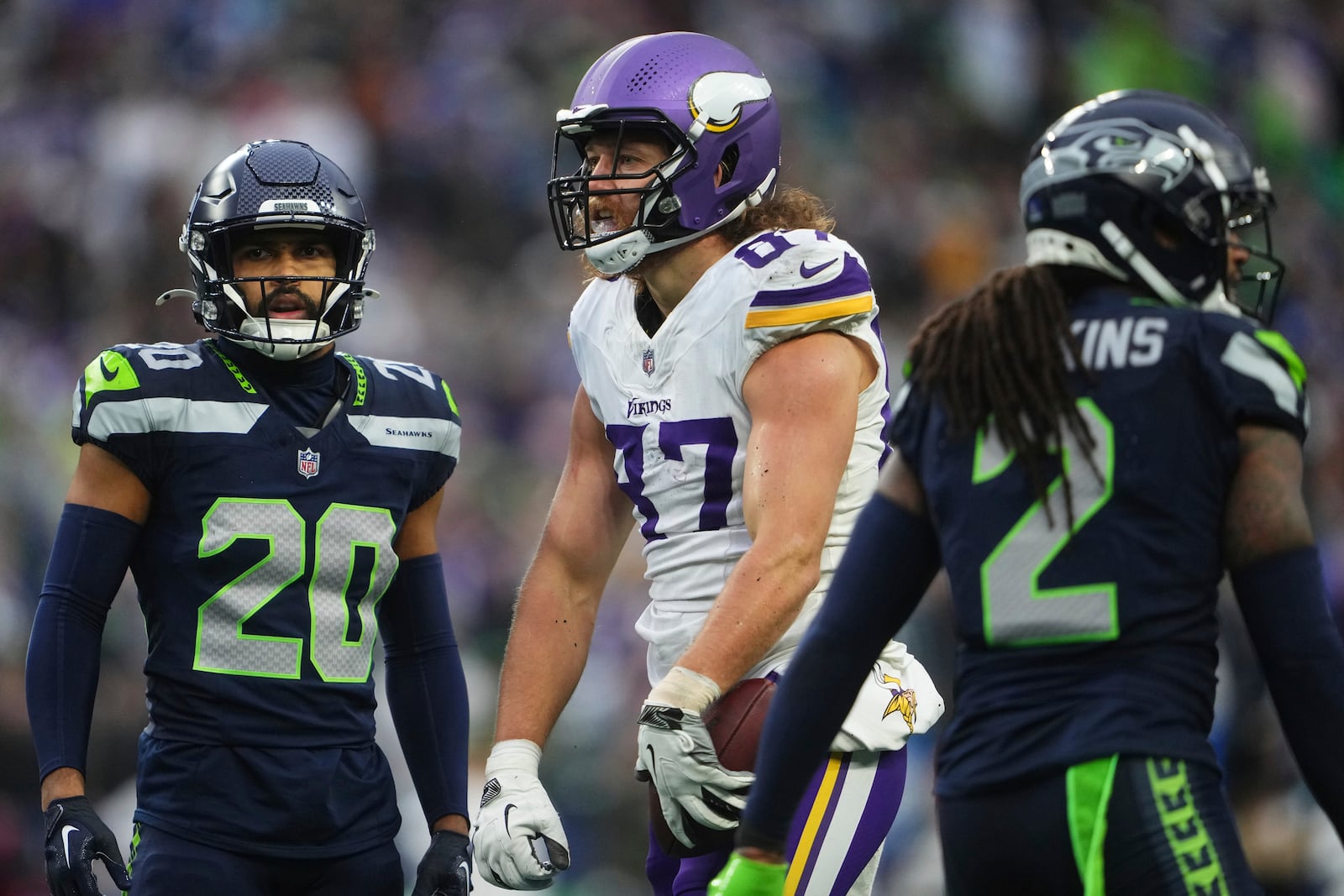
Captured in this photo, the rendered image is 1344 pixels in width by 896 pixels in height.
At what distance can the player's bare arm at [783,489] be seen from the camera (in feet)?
10.4

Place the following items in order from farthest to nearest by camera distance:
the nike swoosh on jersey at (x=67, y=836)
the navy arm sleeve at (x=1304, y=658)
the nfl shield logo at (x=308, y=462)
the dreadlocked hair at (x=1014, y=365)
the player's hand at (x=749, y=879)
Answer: the nfl shield logo at (x=308, y=462) → the nike swoosh on jersey at (x=67, y=836) → the player's hand at (x=749, y=879) → the dreadlocked hair at (x=1014, y=365) → the navy arm sleeve at (x=1304, y=658)

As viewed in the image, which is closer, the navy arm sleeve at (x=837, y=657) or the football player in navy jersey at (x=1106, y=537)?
the football player in navy jersey at (x=1106, y=537)

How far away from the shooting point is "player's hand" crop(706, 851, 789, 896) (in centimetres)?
250

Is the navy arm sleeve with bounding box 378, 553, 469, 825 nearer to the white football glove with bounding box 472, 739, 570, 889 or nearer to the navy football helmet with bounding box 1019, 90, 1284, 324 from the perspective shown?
the white football glove with bounding box 472, 739, 570, 889

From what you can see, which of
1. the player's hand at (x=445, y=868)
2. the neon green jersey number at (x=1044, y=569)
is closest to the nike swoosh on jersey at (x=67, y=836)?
the player's hand at (x=445, y=868)

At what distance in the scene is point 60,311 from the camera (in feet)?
29.0

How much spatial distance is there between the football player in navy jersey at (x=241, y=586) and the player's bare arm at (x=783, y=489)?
750 mm

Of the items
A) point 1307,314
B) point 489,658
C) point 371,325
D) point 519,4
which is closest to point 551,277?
point 371,325

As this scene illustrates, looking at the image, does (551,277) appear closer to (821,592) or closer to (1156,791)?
(821,592)

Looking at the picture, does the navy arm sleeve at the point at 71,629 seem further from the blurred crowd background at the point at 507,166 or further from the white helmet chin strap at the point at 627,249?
the blurred crowd background at the point at 507,166

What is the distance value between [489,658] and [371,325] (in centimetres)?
215

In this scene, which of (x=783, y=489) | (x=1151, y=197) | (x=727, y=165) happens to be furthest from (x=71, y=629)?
(x=1151, y=197)

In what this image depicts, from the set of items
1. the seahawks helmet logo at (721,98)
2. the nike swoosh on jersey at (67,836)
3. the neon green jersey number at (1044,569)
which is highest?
the seahawks helmet logo at (721,98)

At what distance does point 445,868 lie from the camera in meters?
3.53
